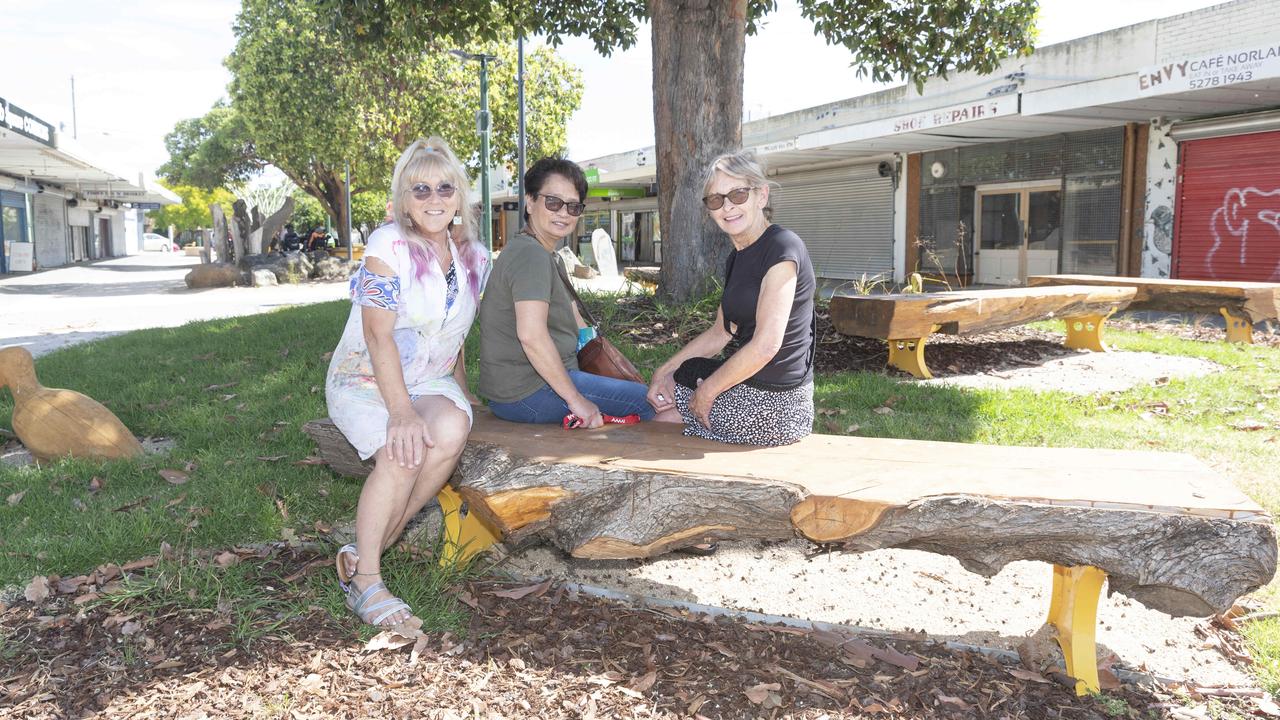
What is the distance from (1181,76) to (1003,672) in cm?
1236

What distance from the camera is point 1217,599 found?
248 centimetres

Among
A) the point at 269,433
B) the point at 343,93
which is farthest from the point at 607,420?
the point at 343,93

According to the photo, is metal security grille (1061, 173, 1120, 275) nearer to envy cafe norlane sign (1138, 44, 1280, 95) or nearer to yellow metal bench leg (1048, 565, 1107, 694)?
envy cafe norlane sign (1138, 44, 1280, 95)

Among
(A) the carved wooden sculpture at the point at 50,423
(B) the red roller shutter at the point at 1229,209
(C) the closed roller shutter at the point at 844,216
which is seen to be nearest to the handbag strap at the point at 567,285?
(A) the carved wooden sculpture at the point at 50,423

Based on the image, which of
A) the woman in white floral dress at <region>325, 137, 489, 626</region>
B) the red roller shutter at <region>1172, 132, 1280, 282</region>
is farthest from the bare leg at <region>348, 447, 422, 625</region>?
the red roller shutter at <region>1172, 132, 1280, 282</region>

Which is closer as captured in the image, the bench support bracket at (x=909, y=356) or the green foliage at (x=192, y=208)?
the bench support bracket at (x=909, y=356)

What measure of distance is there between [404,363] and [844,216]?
21.8 metres

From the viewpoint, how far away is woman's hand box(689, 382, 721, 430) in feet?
10.4

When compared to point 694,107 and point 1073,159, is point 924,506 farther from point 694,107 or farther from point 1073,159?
point 1073,159

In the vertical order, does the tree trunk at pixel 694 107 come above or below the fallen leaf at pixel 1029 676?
above

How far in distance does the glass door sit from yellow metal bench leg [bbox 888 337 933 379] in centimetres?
1228

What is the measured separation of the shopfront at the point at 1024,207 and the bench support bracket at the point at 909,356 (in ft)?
28.1

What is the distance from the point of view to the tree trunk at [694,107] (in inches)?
305

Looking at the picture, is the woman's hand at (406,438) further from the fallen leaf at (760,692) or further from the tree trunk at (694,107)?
the tree trunk at (694,107)
